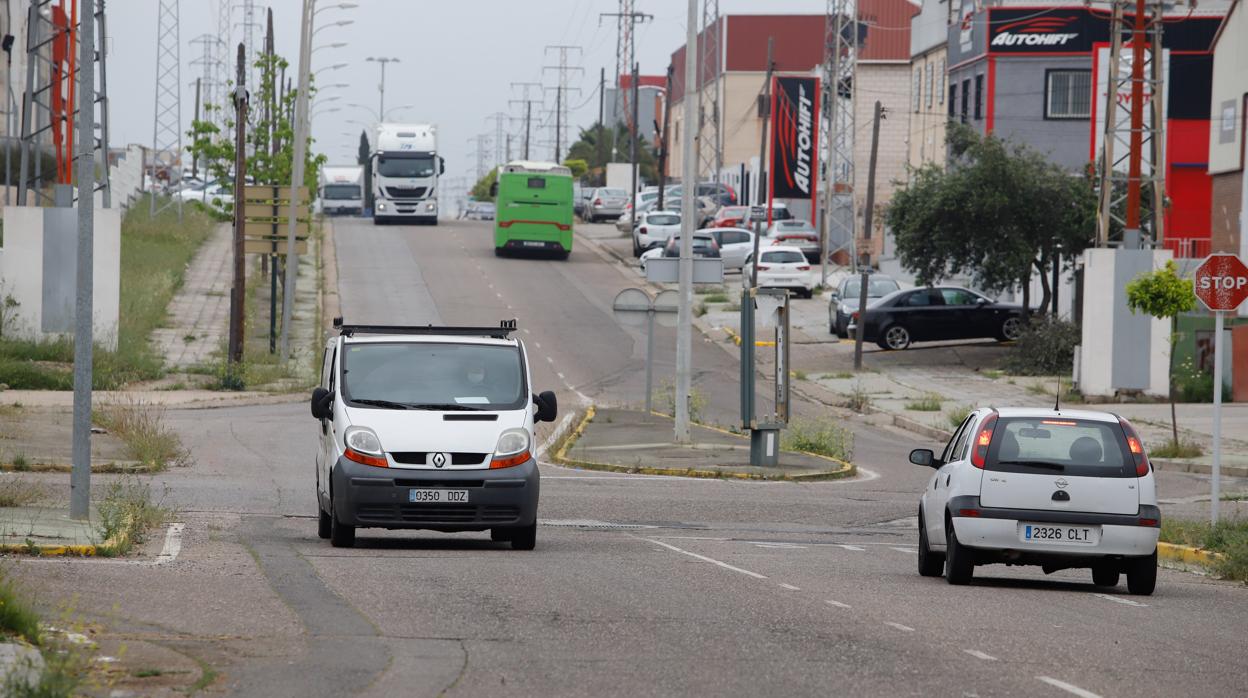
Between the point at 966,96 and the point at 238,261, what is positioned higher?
the point at 966,96

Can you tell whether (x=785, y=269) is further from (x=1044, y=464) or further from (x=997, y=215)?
(x=1044, y=464)

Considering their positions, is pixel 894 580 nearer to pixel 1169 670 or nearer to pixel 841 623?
pixel 841 623

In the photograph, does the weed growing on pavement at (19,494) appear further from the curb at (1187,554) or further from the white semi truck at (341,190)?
the white semi truck at (341,190)

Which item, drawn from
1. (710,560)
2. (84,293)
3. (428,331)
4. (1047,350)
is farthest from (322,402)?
(1047,350)

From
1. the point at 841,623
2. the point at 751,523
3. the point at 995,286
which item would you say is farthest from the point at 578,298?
the point at 841,623

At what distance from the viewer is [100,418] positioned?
90.3 ft

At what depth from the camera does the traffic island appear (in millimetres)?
25609

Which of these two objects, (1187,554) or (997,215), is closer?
(1187,554)

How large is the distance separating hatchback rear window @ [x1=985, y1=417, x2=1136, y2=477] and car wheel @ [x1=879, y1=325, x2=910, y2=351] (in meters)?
34.6

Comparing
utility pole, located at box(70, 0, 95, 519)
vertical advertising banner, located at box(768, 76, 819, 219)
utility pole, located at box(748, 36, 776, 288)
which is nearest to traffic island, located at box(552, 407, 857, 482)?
utility pole, located at box(748, 36, 776, 288)

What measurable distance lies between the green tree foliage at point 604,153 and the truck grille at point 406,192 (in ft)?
140

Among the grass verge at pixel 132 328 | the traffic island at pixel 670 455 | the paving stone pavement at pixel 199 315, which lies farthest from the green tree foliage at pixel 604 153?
the traffic island at pixel 670 455

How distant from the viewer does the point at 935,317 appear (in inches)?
1873

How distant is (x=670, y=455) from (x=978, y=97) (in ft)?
140
